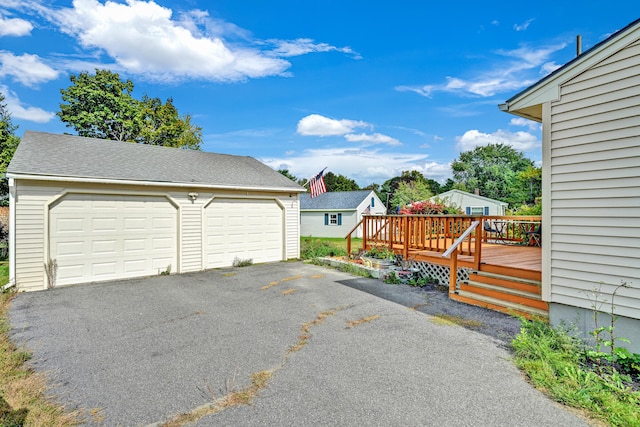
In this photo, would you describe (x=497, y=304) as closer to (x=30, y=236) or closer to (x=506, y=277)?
(x=506, y=277)

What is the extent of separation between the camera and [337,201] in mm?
23578

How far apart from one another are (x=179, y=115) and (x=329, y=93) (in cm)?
1168

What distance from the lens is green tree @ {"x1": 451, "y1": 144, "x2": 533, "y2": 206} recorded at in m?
41.4

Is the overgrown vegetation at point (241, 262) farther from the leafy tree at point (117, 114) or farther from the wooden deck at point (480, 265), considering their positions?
the leafy tree at point (117, 114)

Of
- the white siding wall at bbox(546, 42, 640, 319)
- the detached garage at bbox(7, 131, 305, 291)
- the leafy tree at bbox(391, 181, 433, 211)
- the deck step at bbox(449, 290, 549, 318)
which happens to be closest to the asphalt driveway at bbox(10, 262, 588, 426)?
the deck step at bbox(449, 290, 549, 318)

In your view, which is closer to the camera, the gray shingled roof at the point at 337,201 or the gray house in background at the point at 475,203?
the gray shingled roof at the point at 337,201

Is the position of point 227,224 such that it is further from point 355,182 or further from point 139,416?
point 355,182

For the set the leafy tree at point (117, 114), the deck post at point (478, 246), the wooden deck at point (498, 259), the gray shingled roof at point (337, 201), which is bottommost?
the wooden deck at point (498, 259)

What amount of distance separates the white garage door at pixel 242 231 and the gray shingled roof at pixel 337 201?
1169cm

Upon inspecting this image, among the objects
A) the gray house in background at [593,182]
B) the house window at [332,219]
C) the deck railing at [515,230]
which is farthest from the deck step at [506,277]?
the house window at [332,219]

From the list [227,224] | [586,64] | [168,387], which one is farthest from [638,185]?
[227,224]

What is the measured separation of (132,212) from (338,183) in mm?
39650

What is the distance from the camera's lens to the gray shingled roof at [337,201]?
2250 centimetres

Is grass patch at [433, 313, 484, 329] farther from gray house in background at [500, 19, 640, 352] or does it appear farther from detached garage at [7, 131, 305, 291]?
detached garage at [7, 131, 305, 291]
